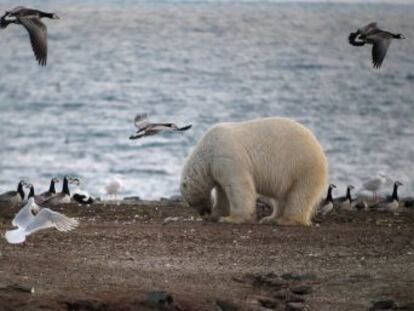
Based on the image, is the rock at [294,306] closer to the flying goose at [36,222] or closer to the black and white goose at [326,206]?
the flying goose at [36,222]

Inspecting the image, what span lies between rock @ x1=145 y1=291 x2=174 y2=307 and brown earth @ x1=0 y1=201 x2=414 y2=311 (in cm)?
1

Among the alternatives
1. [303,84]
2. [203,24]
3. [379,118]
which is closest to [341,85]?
[303,84]

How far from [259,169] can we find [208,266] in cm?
291

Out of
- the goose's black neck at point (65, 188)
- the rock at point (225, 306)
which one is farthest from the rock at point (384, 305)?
the goose's black neck at point (65, 188)

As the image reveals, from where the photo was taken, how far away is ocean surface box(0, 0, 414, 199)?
94.9 feet

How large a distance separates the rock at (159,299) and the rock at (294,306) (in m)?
0.90

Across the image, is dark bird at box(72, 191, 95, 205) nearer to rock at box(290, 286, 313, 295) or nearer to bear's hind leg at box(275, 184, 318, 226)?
bear's hind leg at box(275, 184, 318, 226)

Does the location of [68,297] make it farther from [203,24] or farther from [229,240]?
[203,24]

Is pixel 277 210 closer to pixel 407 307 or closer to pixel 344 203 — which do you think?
pixel 344 203

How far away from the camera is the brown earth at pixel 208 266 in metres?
8.72

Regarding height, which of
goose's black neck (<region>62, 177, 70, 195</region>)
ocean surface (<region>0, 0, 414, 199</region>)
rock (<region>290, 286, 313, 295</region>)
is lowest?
ocean surface (<region>0, 0, 414, 199</region>)

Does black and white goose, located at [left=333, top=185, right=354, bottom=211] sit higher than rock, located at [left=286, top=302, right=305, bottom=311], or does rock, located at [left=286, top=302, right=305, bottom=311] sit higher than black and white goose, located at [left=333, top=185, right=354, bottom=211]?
rock, located at [left=286, top=302, right=305, bottom=311]

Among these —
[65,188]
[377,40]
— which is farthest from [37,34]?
[377,40]

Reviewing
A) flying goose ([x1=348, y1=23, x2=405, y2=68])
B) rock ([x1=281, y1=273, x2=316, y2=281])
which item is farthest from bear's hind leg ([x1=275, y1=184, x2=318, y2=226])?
rock ([x1=281, y1=273, x2=316, y2=281])
